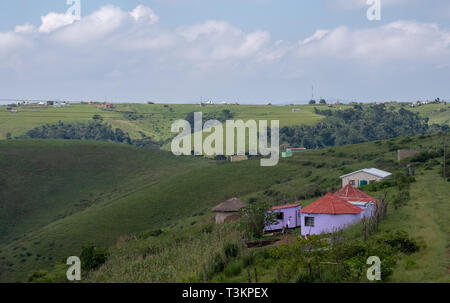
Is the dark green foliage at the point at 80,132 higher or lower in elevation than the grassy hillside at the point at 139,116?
lower

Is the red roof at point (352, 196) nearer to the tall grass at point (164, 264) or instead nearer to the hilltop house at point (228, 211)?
the tall grass at point (164, 264)

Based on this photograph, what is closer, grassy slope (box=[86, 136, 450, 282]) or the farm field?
grassy slope (box=[86, 136, 450, 282])

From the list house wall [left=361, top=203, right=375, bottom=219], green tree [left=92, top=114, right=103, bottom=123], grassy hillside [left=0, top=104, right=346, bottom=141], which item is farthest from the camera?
green tree [left=92, top=114, right=103, bottom=123]

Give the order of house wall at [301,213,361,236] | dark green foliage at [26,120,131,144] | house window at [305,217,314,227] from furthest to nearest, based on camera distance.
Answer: dark green foliage at [26,120,131,144], house window at [305,217,314,227], house wall at [301,213,361,236]

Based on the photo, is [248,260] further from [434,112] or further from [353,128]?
[434,112]

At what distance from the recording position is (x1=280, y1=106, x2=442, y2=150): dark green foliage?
130625 mm

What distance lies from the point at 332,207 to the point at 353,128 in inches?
4407

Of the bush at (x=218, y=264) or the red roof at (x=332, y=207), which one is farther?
the red roof at (x=332, y=207)

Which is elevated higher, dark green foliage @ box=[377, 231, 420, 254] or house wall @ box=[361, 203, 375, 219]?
dark green foliage @ box=[377, 231, 420, 254]

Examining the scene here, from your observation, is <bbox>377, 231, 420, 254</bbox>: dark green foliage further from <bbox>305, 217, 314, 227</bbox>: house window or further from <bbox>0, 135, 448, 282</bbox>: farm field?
<bbox>305, 217, 314, 227</bbox>: house window

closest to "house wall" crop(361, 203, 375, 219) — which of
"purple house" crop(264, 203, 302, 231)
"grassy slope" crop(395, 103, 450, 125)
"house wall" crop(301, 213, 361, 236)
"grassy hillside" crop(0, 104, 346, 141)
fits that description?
"house wall" crop(301, 213, 361, 236)

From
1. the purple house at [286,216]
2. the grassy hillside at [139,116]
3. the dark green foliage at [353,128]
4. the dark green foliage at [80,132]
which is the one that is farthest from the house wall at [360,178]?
the dark green foliage at [80,132]

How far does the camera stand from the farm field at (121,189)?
175 ft

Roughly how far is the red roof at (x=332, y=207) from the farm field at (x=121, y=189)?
4224mm
